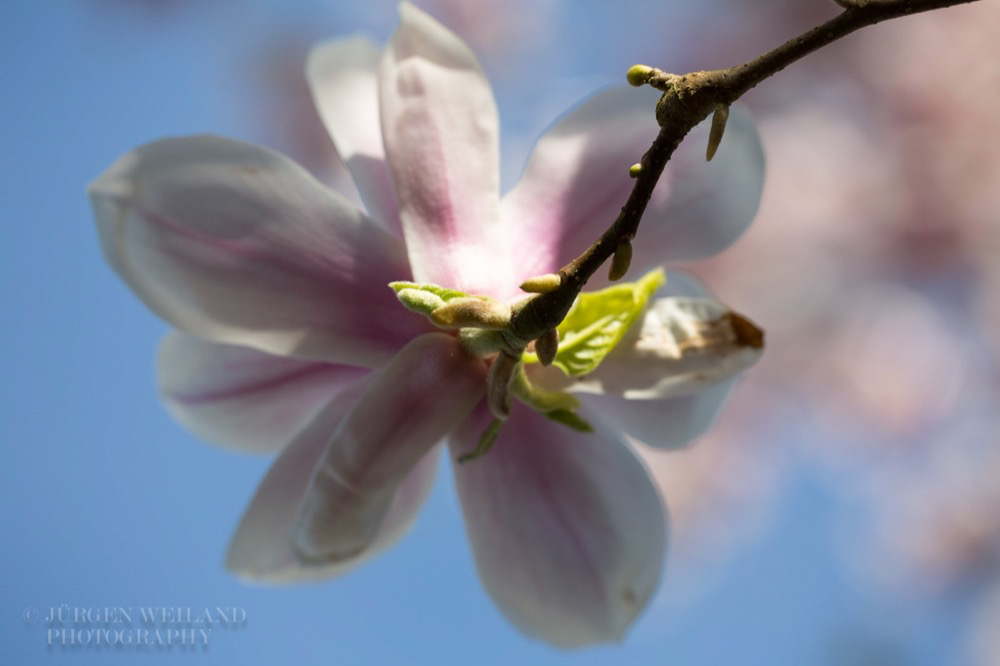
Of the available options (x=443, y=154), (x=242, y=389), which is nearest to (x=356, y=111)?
(x=443, y=154)

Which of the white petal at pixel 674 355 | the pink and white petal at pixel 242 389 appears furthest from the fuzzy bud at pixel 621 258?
the pink and white petal at pixel 242 389

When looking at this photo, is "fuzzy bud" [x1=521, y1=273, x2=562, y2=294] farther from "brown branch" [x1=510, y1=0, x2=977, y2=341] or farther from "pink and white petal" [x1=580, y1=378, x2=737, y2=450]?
"pink and white petal" [x1=580, y1=378, x2=737, y2=450]

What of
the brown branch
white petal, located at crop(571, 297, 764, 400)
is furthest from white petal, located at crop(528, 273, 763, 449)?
the brown branch

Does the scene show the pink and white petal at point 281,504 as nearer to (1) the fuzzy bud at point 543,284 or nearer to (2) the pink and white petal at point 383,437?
(2) the pink and white petal at point 383,437

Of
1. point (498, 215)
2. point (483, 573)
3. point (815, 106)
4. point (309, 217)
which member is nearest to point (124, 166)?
point (309, 217)

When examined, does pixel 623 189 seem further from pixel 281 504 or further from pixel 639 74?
pixel 281 504
